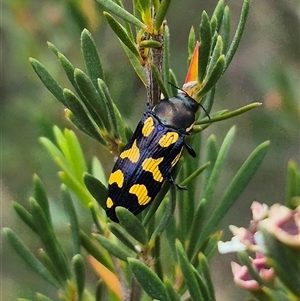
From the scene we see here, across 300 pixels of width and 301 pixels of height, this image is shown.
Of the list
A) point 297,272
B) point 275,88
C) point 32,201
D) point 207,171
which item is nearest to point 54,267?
point 32,201

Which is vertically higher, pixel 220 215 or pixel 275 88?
pixel 275 88

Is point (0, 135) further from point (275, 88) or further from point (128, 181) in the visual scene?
point (128, 181)

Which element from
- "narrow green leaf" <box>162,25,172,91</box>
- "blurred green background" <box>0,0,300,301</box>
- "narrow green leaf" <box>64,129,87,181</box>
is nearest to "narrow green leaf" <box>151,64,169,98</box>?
"narrow green leaf" <box>162,25,172,91</box>

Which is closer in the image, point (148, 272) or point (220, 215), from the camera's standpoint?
point (148, 272)

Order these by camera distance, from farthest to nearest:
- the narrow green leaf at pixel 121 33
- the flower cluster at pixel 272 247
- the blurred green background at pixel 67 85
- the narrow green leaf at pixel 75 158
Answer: the blurred green background at pixel 67 85 → the narrow green leaf at pixel 75 158 → the narrow green leaf at pixel 121 33 → the flower cluster at pixel 272 247

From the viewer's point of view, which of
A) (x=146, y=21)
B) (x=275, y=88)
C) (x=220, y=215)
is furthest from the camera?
(x=275, y=88)

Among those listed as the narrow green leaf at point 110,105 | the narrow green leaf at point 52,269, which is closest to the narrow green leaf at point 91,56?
the narrow green leaf at point 110,105

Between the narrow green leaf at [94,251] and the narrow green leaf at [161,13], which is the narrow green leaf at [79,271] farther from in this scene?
the narrow green leaf at [161,13]
